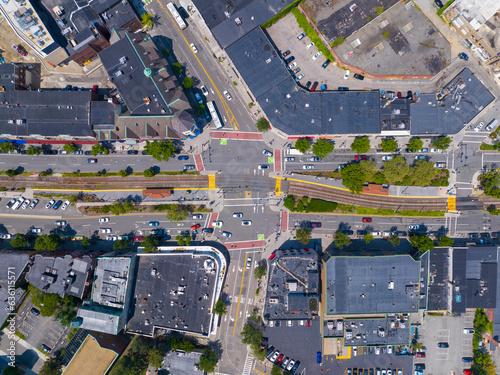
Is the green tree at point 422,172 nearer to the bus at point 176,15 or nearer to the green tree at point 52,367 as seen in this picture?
the bus at point 176,15

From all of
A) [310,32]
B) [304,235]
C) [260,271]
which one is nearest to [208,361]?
[260,271]

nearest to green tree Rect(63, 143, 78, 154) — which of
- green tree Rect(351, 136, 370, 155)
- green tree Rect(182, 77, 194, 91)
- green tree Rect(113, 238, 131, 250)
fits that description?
→ green tree Rect(113, 238, 131, 250)

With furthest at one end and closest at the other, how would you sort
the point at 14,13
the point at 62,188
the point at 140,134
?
the point at 62,188 < the point at 140,134 < the point at 14,13

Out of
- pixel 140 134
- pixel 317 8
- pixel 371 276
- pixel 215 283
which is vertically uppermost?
pixel 317 8

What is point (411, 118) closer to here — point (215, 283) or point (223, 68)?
point (223, 68)

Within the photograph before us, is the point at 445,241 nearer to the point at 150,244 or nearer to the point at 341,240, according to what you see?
the point at 341,240

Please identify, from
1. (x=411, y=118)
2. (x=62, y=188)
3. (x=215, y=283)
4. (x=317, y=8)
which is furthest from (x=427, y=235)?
(x=62, y=188)

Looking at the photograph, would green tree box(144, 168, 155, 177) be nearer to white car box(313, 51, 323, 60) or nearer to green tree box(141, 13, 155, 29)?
green tree box(141, 13, 155, 29)

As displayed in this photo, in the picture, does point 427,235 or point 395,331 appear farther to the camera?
point 427,235
